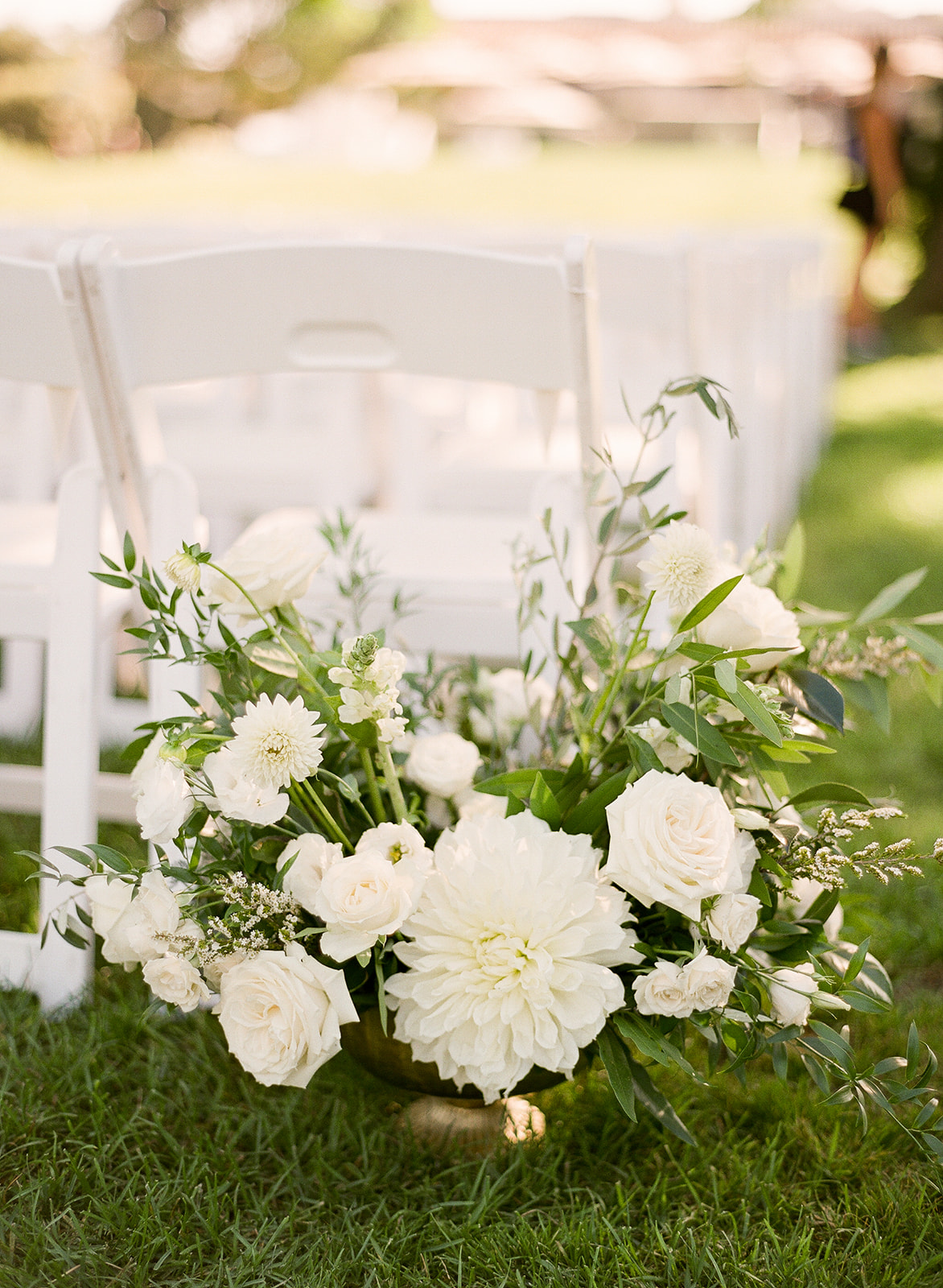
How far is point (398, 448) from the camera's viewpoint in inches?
105

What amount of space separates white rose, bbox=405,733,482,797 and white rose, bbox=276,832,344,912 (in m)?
0.14

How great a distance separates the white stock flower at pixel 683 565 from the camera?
3.73ft

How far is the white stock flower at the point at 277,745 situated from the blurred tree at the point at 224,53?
22.7 meters

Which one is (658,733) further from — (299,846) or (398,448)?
(398,448)

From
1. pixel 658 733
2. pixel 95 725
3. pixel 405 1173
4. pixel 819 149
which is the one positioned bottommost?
pixel 405 1173

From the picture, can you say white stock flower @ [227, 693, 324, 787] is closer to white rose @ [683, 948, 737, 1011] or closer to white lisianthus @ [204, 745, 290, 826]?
white lisianthus @ [204, 745, 290, 826]

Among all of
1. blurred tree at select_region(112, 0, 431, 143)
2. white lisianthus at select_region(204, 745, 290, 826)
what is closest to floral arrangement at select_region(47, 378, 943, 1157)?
white lisianthus at select_region(204, 745, 290, 826)

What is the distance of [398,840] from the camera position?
1121mm

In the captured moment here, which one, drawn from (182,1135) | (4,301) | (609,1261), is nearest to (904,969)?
(609,1261)

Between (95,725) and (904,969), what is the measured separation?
1.09 meters

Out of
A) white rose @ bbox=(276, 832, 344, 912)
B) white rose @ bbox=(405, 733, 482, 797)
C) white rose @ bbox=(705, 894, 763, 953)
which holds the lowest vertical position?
white rose @ bbox=(705, 894, 763, 953)

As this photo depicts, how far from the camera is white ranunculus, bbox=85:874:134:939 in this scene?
1.14m

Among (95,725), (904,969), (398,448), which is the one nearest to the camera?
(95,725)

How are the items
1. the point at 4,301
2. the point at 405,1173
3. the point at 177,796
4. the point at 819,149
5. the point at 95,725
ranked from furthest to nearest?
the point at 819,149 → the point at 95,725 → the point at 4,301 → the point at 405,1173 → the point at 177,796
